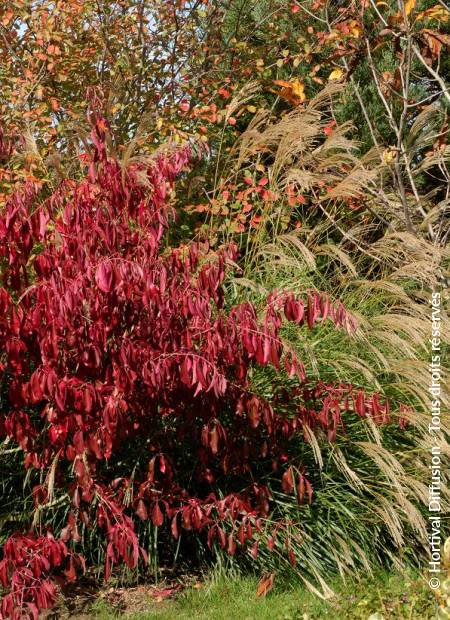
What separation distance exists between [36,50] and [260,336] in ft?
13.4

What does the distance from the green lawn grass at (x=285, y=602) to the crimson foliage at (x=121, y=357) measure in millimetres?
244

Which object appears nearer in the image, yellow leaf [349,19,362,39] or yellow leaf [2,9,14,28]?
yellow leaf [349,19,362,39]

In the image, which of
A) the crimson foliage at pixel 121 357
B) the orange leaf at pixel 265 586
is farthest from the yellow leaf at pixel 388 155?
the orange leaf at pixel 265 586

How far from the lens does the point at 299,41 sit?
22.1 feet


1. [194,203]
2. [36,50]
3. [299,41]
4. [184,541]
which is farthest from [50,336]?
[299,41]

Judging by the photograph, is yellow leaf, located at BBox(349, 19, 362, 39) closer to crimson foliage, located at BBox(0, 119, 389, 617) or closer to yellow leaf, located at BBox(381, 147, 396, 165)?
yellow leaf, located at BBox(381, 147, 396, 165)

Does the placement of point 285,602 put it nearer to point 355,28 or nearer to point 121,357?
point 121,357

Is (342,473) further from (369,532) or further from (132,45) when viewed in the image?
(132,45)

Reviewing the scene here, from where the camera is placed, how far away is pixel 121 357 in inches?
136

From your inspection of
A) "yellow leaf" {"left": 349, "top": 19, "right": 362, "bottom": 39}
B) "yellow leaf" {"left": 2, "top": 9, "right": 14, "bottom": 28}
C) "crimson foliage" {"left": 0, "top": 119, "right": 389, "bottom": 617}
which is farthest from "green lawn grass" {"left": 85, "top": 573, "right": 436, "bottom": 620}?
"yellow leaf" {"left": 2, "top": 9, "right": 14, "bottom": 28}

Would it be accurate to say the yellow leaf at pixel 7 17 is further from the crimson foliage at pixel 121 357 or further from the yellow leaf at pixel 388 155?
the yellow leaf at pixel 388 155

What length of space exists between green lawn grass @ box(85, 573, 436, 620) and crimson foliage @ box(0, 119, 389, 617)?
9.6 inches

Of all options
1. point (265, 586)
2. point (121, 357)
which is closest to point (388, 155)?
point (121, 357)

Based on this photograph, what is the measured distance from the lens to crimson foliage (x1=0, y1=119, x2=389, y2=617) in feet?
11.1
